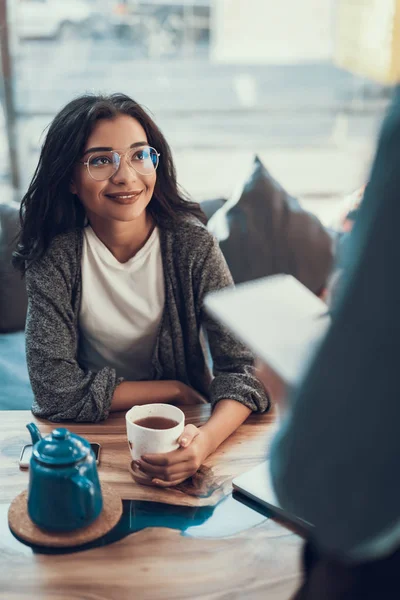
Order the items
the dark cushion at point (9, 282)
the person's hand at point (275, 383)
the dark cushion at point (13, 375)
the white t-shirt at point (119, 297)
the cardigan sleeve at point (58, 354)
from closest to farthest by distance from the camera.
→ the person's hand at point (275, 383) < the cardigan sleeve at point (58, 354) < the white t-shirt at point (119, 297) < the dark cushion at point (13, 375) < the dark cushion at point (9, 282)

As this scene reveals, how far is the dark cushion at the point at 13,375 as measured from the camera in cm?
186

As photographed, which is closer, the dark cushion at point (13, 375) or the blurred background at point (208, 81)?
the dark cushion at point (13, 375)

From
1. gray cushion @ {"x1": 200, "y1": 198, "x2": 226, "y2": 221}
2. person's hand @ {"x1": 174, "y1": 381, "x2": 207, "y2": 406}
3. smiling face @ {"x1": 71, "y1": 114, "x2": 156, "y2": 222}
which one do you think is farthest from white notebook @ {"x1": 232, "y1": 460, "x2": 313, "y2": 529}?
gray cushion @ {"x1": 200, "y1": 198, "x2": 226, "y2": 221}

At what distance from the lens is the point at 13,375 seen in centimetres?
201

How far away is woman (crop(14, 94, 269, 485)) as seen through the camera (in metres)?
1.45

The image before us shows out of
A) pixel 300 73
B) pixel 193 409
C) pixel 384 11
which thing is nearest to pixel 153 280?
pixel 193 409

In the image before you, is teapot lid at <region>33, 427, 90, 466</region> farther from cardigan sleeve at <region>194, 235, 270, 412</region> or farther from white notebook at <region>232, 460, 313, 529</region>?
cardigan sleeve at <region>194, 235, 270, 412</region>

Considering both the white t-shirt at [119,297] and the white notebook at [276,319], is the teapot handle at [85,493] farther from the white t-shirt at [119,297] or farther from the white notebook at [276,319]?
the white t-shirt at [119,297]

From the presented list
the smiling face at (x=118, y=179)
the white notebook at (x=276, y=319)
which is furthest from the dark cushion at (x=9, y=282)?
the white notebook at (x=276, y=319)

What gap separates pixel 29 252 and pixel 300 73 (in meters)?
3.17

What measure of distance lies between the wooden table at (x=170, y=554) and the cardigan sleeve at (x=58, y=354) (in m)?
0.17

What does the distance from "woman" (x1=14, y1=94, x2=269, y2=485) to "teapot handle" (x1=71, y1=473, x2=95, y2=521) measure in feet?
1.08

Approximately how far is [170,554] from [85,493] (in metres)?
0.15

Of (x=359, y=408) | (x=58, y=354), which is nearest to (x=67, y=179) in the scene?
(x=58, y=354)
